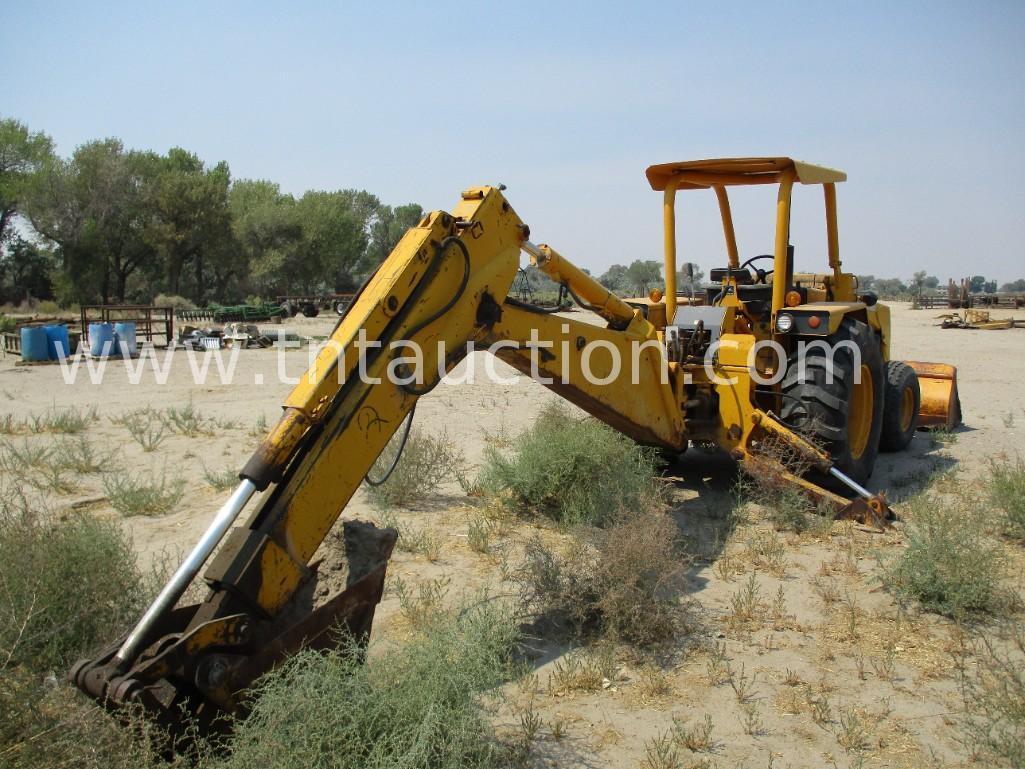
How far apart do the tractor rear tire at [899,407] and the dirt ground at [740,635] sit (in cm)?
20

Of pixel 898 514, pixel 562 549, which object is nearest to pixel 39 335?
pixel 562 549

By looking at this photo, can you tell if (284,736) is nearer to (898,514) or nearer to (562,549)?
(562,549)

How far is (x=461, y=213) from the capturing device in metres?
4.57

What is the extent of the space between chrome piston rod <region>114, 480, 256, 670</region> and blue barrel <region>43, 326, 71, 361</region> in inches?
691

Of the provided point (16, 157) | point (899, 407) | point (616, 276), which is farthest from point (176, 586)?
point (616, 276)

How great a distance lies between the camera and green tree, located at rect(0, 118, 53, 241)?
37.6 meters

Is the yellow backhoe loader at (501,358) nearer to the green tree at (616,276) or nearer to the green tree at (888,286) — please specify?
the green tree at (616,276)

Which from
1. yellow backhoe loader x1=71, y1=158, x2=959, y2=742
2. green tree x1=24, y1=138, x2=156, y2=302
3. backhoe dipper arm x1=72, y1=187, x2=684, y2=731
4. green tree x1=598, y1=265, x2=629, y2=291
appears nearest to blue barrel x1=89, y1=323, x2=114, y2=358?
yellow backhoe loader x1=71, y1=158, x2=959, y2=742

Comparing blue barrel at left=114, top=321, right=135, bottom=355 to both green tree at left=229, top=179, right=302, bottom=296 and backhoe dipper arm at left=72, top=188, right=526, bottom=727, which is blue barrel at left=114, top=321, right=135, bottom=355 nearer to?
backhoe dipper arm at left=72, top=188, right=526, bottom=727

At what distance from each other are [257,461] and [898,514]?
17.3 feet

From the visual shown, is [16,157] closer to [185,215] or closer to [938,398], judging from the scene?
[185,215]

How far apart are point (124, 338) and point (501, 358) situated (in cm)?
1730

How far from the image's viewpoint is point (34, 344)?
18000mm

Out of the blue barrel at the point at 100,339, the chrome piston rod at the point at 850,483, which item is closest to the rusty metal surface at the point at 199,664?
the chrome piston rod at the point at 850,483
